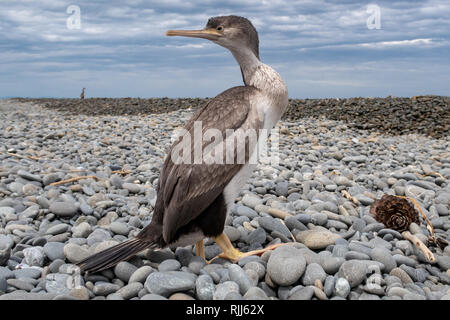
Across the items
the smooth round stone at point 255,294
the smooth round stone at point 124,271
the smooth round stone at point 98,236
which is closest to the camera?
the smooth round stone at point 255,294

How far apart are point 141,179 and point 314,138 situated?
545 cm

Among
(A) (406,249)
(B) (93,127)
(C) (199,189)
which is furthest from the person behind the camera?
(B) (93,127)

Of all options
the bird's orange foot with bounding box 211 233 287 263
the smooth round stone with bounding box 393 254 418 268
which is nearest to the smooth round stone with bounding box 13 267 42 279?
the bird's orange foot with bounding box 211 233 287 263

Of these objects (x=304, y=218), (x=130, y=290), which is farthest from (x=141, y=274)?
(x=304, y=218)

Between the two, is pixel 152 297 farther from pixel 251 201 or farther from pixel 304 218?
pixel 251 201

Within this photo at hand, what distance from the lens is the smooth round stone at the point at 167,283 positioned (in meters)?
2.77

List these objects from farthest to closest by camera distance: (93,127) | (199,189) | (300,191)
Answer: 1. (93,127)
2. (300,191)
3. (199,189)

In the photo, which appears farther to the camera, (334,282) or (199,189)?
(199,189)

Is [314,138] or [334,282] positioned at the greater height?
[314,138]

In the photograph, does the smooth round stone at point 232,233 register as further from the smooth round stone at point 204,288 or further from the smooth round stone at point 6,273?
the smooth round stone at point 6,273

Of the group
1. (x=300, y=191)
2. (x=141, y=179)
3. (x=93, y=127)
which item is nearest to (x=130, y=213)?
(x=141, y=179)

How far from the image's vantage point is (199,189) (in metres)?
3.11
